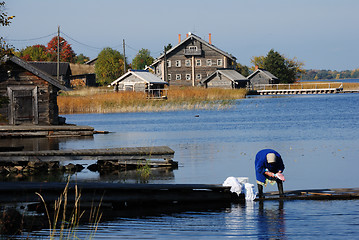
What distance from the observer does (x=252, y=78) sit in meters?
115

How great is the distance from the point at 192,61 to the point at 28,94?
7400cm

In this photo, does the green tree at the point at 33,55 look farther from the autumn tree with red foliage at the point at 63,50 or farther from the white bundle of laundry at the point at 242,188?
the white bundle of laundry at the point at 242,188

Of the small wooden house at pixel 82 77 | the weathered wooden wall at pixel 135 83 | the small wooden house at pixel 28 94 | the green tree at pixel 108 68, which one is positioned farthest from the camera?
the green tree at pixel 108 68

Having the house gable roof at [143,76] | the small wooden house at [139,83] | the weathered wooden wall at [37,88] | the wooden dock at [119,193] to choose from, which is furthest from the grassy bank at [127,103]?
the wooden dock at [119,193]

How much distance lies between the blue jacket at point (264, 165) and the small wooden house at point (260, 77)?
99.1 meters

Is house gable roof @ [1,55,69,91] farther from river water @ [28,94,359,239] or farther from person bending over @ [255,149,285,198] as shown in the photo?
person bending over @ [255,149,285,198]

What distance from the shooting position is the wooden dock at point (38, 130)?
3212cm

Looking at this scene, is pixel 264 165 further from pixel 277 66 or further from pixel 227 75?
pixel 277 66

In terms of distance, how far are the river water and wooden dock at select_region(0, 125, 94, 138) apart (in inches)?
63.6

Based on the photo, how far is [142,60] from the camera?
482 feet

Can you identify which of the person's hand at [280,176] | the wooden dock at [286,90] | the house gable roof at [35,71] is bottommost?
the person's hand at [280,176]

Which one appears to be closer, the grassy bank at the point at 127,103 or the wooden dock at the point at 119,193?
the wooden dock at the point at 119,193

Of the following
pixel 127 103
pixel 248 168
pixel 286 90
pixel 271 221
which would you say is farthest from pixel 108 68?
pixel 271 221

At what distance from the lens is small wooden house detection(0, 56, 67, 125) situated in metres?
33.0
